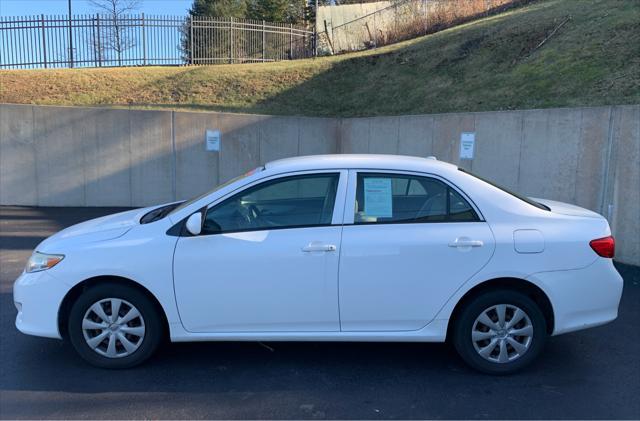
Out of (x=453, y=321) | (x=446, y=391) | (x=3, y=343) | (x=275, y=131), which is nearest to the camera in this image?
(x=446, y=391)

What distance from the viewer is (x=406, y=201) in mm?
3865

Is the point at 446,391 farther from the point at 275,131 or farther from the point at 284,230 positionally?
the point at 275,131

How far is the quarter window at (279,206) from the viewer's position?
3.79 meters

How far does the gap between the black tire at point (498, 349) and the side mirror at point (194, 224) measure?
2034mm

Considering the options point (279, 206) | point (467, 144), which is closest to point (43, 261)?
point (279, 206)

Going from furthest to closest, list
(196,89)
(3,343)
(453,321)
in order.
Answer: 1. (196,89)
2. (3,343)
3. (453,321)

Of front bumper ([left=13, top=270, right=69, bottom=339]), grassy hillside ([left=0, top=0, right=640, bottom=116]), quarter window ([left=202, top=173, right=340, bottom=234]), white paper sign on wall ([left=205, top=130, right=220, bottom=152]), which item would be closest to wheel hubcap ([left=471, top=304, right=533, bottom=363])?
quarter window ([left=202, top=173, right=340, bottom=234])

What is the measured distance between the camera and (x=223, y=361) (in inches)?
159

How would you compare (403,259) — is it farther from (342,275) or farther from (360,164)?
(360,164)

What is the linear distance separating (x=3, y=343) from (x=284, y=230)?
2673mm

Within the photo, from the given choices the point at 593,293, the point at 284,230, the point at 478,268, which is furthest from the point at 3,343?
the point at 593,293

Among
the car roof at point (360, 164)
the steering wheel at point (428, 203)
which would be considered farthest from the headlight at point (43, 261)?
the steering wheel at point (428, 203)

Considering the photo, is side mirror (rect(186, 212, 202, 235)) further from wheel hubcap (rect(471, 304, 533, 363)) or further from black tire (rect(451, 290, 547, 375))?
wheel hubcap (rect(471, 304, 533, 363))

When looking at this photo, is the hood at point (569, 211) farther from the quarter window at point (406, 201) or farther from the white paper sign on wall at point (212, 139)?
the white paper sign on wall at point (212, 139)
